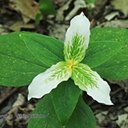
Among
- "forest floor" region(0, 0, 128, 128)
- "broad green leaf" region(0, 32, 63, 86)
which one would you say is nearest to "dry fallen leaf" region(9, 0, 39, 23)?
"forest floor" region(0, 0, 128, 128)

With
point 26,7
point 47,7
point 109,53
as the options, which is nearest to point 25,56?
point 109,53

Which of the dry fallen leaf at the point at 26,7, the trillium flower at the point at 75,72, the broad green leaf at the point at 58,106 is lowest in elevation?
the dry fallen leaf at the point at 26,7

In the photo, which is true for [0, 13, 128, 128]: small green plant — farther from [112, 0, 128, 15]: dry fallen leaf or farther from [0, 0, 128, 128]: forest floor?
[112, 0, 128, 15]: dry fallen leaf

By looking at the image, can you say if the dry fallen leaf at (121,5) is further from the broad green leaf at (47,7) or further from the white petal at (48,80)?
the white petal at (48,80)

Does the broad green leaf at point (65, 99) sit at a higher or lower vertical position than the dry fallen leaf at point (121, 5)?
higher

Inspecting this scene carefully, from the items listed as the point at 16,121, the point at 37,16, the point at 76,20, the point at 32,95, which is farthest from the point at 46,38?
the point at 37,16

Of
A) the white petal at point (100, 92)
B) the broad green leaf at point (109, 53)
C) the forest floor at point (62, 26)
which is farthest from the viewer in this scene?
the forest floor at point (62, 26)

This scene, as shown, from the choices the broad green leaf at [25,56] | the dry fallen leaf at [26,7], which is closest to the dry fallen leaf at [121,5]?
the dry fallen leaf at [26,7]
